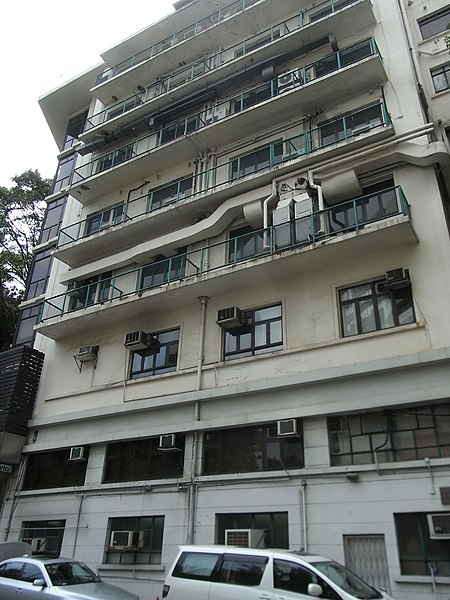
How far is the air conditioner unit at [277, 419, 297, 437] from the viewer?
11.7 meters

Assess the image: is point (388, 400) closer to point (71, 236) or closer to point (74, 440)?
point (74, 440)

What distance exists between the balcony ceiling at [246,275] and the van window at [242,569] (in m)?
7.80

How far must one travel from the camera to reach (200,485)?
12602 mm

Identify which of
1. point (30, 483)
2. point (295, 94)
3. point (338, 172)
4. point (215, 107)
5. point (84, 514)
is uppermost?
point (215, 107)

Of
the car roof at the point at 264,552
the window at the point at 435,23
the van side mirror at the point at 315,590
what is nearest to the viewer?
the van side mirror at the point at 315,590

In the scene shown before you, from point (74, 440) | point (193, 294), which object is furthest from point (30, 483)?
point (193, 294)

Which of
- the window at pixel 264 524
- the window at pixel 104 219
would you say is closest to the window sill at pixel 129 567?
the window at pixel 264 524

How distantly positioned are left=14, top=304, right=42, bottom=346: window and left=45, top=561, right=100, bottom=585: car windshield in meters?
11.7

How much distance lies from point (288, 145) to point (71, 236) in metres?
10.1

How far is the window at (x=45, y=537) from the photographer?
14.4m

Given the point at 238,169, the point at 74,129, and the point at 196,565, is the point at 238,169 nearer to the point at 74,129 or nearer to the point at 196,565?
the point at 196,565

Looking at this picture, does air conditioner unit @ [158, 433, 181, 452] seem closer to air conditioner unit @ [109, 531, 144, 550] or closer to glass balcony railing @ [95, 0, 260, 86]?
air conditioner unit @ [109, 531, 144, 550]

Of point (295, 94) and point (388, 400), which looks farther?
point (295, 94)

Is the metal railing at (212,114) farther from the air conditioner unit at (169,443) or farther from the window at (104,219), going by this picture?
the air conditioner unit at (169,443)
